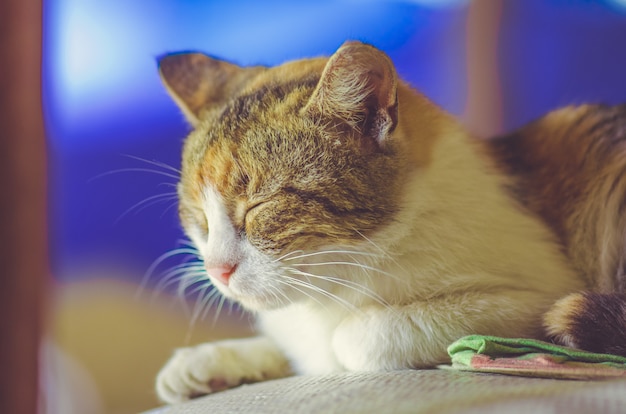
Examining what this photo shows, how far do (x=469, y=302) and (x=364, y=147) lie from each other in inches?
11.9

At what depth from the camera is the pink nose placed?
1.01 m

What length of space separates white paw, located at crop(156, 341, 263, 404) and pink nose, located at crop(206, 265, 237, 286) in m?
0.23

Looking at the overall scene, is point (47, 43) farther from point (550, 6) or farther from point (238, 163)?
point (550, 6)

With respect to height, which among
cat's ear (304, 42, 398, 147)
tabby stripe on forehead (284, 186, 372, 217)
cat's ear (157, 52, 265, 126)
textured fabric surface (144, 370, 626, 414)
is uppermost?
cat's ear (157, 52, 265, 126)

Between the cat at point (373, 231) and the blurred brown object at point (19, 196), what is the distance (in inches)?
28.2

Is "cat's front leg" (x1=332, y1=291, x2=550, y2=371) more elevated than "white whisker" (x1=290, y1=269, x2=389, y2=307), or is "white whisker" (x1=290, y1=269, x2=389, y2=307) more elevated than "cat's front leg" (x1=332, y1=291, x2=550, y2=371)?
"white whisker" (x1=290, y1=269, x2=389, y2=307)

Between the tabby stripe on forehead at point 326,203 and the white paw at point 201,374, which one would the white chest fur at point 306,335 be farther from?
the tabby stripe on forehead at point 326,203

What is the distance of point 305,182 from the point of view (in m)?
0.99

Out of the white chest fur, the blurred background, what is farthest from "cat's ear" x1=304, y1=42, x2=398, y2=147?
the blurred background

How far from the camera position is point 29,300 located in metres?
1.74

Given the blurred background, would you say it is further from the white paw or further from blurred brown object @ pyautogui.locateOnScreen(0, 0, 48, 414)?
the white paw

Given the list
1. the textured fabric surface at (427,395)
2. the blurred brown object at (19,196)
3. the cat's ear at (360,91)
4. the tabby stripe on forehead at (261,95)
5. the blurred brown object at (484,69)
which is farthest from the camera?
the blurred brown object at (484,69)

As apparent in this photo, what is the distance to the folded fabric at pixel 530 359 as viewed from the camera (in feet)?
2.63

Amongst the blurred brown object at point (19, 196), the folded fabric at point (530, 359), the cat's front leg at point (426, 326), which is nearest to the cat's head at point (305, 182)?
the cat's front leg at point (426, 326)
